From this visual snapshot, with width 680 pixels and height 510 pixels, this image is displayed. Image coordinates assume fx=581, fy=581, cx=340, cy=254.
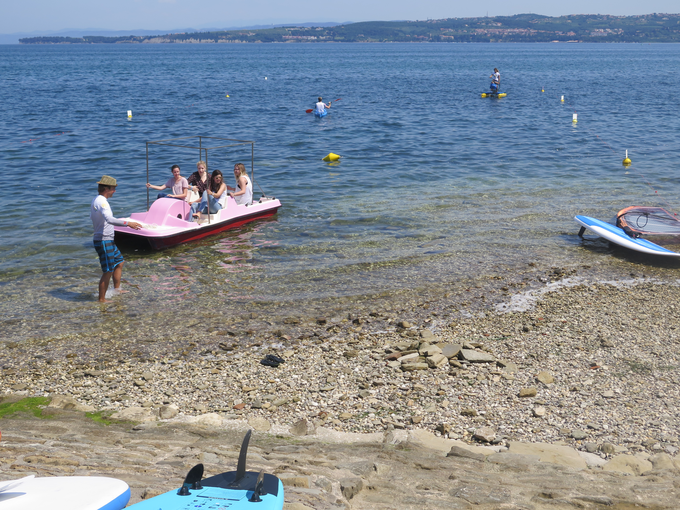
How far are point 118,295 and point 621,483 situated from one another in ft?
31.2

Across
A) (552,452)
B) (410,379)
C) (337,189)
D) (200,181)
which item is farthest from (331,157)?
(552,452)

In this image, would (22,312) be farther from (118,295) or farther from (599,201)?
(599,201)

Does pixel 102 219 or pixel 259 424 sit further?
pixel 102 219

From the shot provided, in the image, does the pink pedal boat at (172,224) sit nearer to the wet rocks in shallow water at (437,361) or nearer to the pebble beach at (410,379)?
the pebble beach at (410,379)

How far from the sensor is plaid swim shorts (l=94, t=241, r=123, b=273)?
1098cm

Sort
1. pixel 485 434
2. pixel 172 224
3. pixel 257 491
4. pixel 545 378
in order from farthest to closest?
pixel 172 224 < pixel 545 378 < pixel 485 434 < pixel 257 491

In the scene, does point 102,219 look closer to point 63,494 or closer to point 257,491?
point 63,494

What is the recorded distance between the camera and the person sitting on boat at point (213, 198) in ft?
50.2

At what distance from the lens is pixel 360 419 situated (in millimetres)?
7254

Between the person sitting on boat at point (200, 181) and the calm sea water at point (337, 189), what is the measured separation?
137 cm

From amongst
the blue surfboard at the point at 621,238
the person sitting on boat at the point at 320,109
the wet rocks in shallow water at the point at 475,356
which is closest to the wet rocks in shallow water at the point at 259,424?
the wet rocks in shallow water at the point at 475,356

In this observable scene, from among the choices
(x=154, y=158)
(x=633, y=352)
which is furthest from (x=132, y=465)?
(x=154, y=158)

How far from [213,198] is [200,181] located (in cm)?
59

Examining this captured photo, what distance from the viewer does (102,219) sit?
10.8 m
